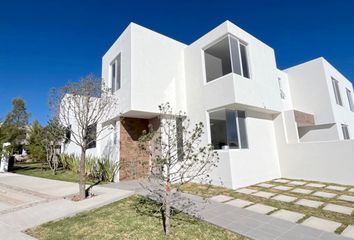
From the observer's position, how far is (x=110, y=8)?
1295 centimetres

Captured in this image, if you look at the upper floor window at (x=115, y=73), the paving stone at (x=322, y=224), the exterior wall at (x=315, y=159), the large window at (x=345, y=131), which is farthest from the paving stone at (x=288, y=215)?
the large window at (x=345, y=131)

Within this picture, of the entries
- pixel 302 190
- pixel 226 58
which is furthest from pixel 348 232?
pixel 226 58

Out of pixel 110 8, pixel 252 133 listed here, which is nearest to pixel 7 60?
pixel 110 8

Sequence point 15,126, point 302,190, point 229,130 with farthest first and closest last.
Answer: point 15,126
point 229,130
point 302,190

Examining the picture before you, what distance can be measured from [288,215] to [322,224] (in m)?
0.81

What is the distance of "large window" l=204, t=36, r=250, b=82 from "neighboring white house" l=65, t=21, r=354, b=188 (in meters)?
0.03

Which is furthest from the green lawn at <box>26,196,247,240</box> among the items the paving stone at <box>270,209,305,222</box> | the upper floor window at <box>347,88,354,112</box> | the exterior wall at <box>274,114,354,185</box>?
the upper floor window at <box>347,88,354,112</box>

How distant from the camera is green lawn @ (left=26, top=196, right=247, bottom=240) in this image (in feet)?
14.2

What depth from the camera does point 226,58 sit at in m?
11.4

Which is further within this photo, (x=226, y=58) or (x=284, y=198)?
(x=226, y=58)

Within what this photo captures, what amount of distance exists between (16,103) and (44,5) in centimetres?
3083

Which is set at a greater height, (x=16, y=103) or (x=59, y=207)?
(x=16, y=103)

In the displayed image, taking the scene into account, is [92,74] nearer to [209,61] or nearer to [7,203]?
[7,203]

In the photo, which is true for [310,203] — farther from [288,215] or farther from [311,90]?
[311,90]
